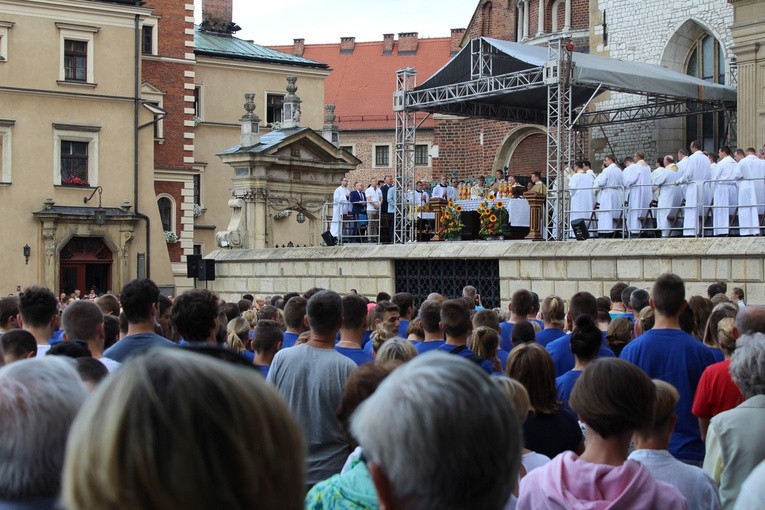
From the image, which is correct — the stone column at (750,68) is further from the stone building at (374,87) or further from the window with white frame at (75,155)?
the stone building at (374,87)

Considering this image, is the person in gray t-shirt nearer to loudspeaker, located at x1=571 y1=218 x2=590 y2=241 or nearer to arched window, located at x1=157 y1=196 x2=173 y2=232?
loudspeaker, located at x1=571 y1=218 x2=590 y2=241

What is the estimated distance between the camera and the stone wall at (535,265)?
16906 mm

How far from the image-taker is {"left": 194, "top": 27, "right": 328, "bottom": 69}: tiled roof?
158 ft

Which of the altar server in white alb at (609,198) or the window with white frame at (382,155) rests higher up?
the window with white frame at (382,155)

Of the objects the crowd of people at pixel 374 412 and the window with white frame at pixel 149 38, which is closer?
the crowd of people at pixel 374 412

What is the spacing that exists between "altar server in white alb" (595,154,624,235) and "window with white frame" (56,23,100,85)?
21.6 m

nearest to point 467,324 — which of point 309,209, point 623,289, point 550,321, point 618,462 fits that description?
point 550,321

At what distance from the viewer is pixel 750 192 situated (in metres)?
17.9

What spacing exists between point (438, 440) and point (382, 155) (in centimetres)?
6094

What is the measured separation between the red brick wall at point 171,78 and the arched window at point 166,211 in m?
1.32

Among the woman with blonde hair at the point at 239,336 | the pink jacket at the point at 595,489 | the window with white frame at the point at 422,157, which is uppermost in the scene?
the window with white frame at the point at 422,157

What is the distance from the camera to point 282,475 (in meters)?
2.07

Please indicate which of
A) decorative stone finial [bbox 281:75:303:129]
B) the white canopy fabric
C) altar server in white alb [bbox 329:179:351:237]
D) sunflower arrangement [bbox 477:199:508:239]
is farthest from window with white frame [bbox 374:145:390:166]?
sunflower arrangement [bbox 477:199:508:239]

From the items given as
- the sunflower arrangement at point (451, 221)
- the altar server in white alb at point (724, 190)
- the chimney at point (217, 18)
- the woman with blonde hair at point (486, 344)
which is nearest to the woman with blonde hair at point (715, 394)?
the woman with blonde hair at point (486, 344)
